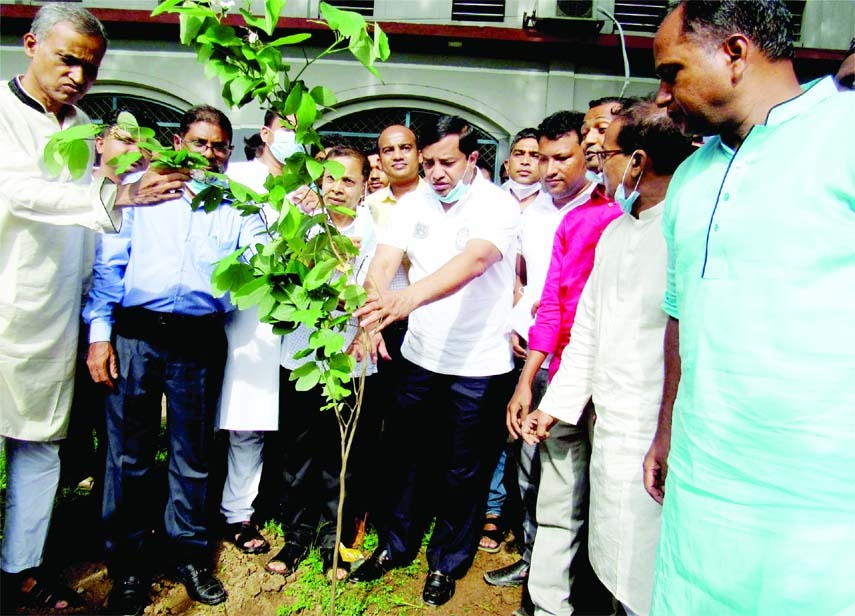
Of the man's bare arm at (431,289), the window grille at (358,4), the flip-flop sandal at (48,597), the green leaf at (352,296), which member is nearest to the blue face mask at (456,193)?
the man's bare arm at (431,289)

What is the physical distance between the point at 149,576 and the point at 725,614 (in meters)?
2.59

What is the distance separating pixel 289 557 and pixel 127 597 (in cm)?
74

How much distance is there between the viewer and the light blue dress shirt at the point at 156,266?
9.09ft

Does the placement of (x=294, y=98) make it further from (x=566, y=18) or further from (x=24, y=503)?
(x=566, y=18)

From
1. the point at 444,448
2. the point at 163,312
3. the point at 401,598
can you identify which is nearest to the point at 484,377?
the point at 444,448

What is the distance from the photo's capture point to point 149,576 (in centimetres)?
307

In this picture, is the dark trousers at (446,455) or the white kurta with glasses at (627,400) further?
the dark trousers at (446,455)

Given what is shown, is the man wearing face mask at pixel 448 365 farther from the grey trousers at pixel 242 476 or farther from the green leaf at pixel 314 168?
the green leaf at pixel 314 168

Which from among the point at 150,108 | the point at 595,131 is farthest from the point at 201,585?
the point at 150,108

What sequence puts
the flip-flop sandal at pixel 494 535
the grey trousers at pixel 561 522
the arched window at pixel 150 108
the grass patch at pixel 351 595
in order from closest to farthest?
the grey trousers at pixel 561 522 → the grass patch at pixel 351 595 → the flip-flop sandal at pixel 494 535 → the arched window at pixel 150 108

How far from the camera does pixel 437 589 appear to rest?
3.04m

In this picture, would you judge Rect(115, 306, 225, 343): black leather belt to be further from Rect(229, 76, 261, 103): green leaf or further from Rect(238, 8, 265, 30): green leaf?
Rect(238, 8, 265, 30): green leaf

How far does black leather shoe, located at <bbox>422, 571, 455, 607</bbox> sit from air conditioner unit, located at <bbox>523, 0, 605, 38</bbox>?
8.17 metres

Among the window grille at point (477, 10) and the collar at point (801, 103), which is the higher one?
the window grille at point (477, 10)
